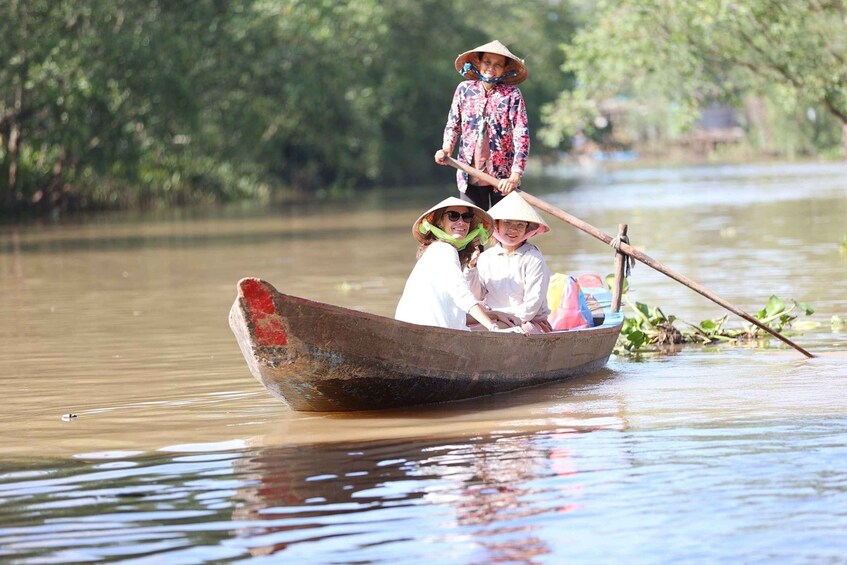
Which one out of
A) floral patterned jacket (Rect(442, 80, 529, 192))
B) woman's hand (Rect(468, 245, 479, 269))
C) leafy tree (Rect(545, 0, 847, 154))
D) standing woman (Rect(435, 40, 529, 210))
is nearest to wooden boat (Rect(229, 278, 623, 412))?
woman's hand (Rect(468, 245, 479, 269))

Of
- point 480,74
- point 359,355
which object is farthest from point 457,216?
point 480,74

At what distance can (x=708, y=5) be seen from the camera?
59.5 ft

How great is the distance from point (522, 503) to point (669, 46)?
49.6 feet

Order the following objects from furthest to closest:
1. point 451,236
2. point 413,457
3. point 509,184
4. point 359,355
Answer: point 509,184
point 451,236
point 359,355
point 413,457

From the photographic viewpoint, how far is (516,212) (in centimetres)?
827

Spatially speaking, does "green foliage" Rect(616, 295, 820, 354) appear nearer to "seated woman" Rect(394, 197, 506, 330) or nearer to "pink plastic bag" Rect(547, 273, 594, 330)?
"pink plastic bag" Rect(547, 273, 594, 330)

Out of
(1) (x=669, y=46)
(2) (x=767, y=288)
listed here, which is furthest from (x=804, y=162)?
(2) (x=767, y=288)

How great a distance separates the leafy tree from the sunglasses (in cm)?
1063

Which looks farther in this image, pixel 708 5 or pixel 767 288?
pixel 708 5

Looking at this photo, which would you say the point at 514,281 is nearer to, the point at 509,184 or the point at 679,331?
the point at 509,184

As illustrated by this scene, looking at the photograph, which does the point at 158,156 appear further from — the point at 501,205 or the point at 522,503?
the point at 522,503

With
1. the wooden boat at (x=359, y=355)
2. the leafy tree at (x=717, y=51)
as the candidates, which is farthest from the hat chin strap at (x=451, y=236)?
the leafy tree at (x=717, y=51)

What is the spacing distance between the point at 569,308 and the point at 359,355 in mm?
2478

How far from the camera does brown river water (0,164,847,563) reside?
16.4 feet
